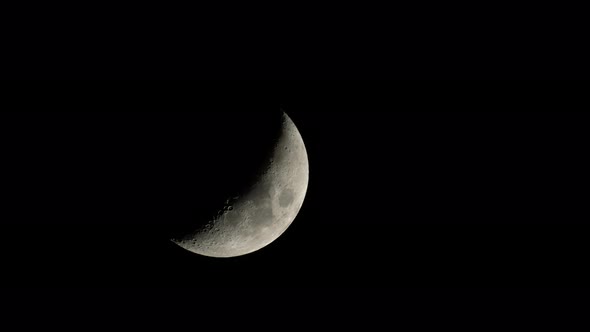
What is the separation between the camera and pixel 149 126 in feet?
11.3

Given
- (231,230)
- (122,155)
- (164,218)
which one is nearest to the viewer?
(122,155)

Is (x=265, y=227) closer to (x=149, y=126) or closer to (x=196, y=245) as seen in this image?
(x=196, y=245)

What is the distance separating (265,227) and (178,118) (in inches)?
51.3

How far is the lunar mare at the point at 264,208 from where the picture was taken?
383 cm

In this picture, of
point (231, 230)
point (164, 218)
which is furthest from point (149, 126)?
point (231, 230)

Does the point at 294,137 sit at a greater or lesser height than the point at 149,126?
greater

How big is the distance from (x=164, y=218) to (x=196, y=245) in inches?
23.2

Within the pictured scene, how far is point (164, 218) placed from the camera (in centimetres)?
368

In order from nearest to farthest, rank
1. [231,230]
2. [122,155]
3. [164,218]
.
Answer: [122,155]
[164,218]
[231,230]

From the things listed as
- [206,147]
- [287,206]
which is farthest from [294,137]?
[206,147]

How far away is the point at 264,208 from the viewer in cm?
389

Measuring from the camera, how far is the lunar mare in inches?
151

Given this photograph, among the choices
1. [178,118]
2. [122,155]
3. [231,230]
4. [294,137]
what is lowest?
[231,230]

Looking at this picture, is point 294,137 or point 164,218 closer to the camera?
point 164,218
